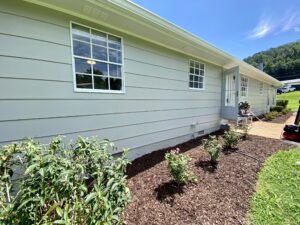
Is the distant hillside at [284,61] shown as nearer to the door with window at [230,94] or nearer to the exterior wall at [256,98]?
the exterior wall at [256,98]

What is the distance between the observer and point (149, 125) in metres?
5.00

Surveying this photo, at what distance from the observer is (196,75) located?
685cm

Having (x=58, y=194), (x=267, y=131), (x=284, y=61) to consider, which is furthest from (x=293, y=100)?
(x=58, y=194)

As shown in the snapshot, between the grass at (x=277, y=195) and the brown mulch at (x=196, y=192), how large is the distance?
0.49 ft

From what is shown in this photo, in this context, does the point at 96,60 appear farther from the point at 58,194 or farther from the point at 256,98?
the point at 256,98

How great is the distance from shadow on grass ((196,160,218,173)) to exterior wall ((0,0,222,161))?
1.37 meters

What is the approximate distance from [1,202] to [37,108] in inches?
65.2

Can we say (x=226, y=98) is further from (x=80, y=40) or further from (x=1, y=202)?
(x=1, y=202)

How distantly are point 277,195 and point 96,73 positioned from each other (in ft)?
13.3

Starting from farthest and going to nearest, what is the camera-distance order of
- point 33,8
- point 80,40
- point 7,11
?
point 80,40, point 33,8, point 7,11

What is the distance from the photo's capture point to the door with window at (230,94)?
7761 mm

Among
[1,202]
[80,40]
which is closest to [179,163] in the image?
[1,202]

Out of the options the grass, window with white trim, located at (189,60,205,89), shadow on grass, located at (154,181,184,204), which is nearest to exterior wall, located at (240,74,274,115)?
window with white trim, located at (189,60,205,89)

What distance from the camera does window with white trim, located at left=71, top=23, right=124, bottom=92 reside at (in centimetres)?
346
